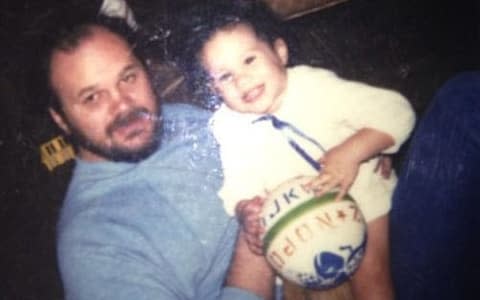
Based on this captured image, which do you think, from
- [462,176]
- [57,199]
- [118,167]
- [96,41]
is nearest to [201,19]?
[96,41]

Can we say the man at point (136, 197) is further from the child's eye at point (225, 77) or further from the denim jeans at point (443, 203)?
the denim jeans at point (443, 203)

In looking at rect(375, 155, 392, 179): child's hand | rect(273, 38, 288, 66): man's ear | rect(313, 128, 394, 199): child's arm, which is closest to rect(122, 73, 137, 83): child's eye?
rect(273, 38, 288, 66): man's ear

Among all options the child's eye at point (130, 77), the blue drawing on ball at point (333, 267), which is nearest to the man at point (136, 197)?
the child's eye at point (130, 77)

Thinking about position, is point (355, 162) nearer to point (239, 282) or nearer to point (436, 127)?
point (436, 127)

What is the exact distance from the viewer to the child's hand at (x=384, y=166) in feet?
2.87

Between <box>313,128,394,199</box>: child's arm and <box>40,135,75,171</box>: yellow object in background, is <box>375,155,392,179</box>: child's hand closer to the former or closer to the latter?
<box>313,128,394,199</box>: child's arm

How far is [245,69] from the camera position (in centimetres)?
79

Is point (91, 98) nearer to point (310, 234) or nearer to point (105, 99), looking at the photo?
point (105, 99)

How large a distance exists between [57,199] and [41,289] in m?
0.17

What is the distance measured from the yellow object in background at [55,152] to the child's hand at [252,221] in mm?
316

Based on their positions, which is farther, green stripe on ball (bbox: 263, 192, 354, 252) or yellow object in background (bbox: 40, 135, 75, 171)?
yellow object in background (bbox: 40, 135, 75, 171)

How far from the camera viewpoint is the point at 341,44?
90 centimetres

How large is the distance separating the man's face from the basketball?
0.25 metres

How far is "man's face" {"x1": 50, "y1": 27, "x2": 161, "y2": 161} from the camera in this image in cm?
81
